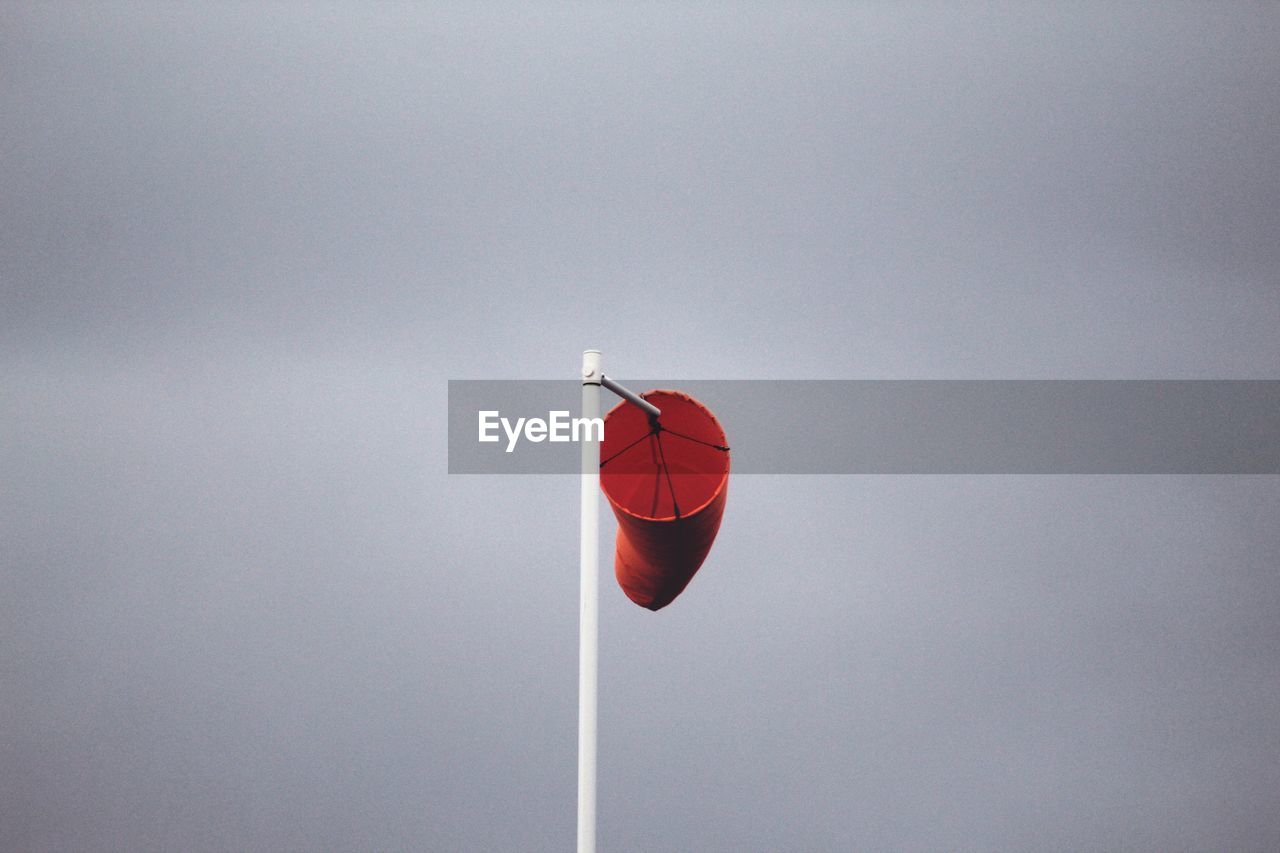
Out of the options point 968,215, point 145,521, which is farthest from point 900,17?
point 145,521

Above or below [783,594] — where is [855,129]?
above

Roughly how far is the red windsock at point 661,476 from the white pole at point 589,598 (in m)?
0.06

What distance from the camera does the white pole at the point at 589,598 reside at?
3.31 feet

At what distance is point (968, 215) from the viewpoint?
6.72ft

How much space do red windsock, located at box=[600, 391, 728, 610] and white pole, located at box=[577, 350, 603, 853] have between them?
56 mm

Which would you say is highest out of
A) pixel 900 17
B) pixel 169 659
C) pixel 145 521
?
pixel 900 17

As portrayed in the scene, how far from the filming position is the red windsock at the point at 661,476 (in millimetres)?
1083

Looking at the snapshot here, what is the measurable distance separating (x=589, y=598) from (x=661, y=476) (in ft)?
0.86

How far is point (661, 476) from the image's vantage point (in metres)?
1.22

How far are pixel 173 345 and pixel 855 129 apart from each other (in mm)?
1884

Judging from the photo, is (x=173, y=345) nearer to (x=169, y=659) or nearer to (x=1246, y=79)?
(x=169, y=659)

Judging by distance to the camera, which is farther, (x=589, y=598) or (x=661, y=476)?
(x=661, y=476)

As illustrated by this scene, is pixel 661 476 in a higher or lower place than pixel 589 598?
higher

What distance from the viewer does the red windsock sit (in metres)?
1.08
